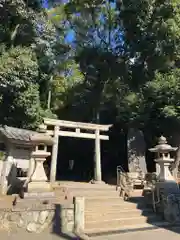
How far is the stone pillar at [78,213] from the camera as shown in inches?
333

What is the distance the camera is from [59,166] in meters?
21.4

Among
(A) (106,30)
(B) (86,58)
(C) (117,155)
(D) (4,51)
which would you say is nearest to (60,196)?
(D) (4,51)

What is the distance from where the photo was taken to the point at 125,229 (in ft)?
28.5

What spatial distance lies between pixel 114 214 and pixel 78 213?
1744 mm

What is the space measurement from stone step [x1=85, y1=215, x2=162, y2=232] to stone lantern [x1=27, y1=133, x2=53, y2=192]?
7.41 feet

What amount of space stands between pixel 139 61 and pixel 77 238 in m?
13.0

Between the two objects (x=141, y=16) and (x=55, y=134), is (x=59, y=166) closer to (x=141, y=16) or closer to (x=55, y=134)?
(x=55, y=134)

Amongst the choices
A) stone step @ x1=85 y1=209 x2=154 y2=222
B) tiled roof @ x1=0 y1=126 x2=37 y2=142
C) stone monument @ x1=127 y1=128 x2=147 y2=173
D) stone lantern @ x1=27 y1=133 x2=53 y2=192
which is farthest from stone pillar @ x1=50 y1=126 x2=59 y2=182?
stone monument @ x1=127 y1=128 x2=147 y2=173

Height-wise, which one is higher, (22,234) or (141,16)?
(141,16)

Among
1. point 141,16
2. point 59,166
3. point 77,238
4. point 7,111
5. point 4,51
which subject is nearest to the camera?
point 77,238

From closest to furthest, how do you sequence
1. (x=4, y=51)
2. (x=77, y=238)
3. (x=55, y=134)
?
1. (x=77, y=238)
2. (x=4, y=51)
3. (x=55, y=134)

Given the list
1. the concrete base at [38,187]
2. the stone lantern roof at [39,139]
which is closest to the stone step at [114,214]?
the concrete base at [38,187]

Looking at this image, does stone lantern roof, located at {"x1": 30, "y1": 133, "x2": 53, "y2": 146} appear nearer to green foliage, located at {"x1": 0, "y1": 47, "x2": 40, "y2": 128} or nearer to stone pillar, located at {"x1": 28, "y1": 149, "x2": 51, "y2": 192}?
stone pillar, located at {"x1": 28, "y1": 149, "x2": 51, "y2": 192}

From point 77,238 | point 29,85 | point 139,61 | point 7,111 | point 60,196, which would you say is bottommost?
point 77,238
